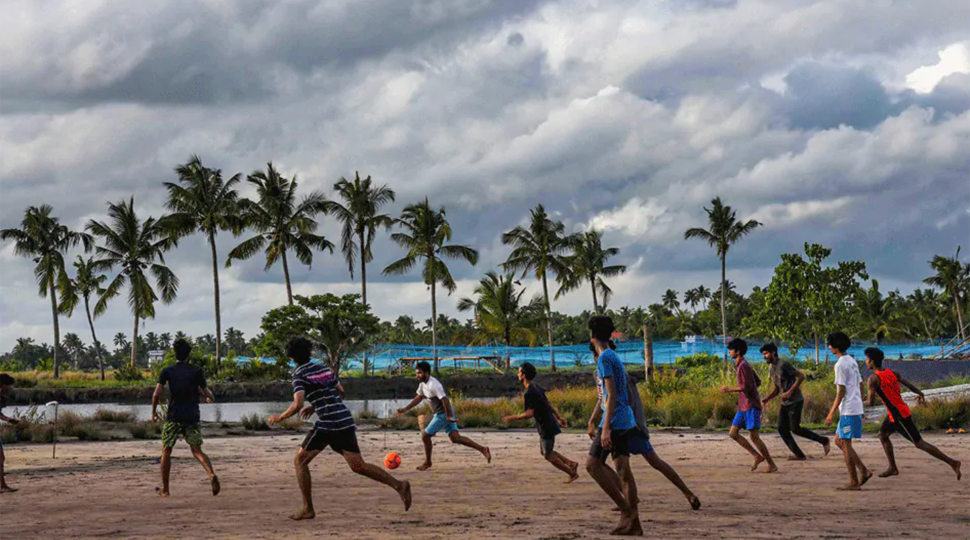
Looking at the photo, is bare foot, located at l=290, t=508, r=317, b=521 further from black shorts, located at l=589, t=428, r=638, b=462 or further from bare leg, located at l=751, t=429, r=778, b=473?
bare leg, located at l=751, t=429, r=778, b=473

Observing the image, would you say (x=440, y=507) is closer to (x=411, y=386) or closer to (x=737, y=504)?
(x=737, y=504)

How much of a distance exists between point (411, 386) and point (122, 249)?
19.3m

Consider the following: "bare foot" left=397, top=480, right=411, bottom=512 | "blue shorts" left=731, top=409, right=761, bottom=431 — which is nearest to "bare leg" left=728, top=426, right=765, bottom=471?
"blue shorts" left=731, top=409, right=761, bottom=431

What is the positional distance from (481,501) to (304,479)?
2199 millimetres

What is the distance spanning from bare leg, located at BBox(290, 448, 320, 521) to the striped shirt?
0.30 m

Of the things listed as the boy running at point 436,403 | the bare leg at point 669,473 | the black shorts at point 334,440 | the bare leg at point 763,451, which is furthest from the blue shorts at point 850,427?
the black shorts at point 334,440

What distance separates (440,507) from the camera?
33.0 feet

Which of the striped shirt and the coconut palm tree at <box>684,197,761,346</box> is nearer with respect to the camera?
the striped shirt

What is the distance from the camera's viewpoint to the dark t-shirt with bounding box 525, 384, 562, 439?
11.4 m

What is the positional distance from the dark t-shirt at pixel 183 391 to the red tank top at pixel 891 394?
750 centimetres

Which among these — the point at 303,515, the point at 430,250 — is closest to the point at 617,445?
the point at 303,515

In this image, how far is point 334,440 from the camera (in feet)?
28.7

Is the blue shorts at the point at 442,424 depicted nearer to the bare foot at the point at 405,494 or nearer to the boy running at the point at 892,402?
the bare foot at the point at 405,494

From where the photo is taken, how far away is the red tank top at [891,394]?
11.0 meters
